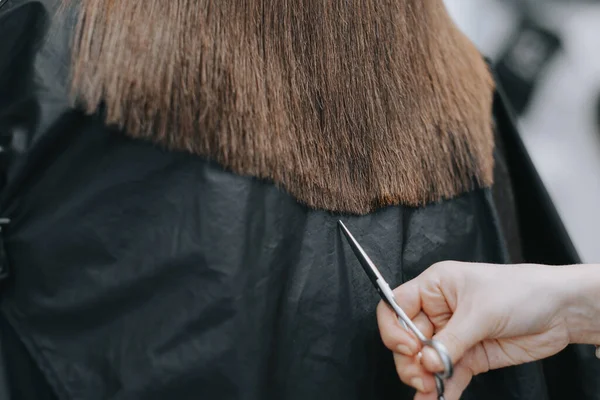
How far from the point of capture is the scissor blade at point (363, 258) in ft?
1.90

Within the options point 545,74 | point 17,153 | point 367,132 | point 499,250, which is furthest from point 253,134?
point 545,74

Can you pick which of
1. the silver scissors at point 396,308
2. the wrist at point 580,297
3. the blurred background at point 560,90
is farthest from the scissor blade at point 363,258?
the blurred background at point 560,90

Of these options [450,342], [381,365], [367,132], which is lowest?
[381,365]

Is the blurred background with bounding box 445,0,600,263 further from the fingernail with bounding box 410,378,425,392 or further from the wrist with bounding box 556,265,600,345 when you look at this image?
the fingernail with bounding box 410,378,425,392

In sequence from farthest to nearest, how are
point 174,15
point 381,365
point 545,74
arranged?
point 545,74 < point 381,365 < point 174,15

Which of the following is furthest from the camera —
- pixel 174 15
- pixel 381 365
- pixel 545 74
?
pixel 545 74

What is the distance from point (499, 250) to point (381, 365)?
0.78 ft

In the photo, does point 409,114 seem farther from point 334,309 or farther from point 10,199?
point 10,199

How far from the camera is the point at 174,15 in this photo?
0.54 metres

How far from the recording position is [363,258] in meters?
0.59

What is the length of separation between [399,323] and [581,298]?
23 centimetres

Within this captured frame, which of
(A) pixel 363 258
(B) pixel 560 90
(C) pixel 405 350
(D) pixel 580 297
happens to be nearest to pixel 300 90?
(A) pixel 363 258

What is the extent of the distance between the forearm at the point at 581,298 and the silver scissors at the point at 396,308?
0.19 m

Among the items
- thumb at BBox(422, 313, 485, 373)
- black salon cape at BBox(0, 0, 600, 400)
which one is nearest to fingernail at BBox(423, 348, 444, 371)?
thumb at BBox(422, 313, 485, 373)
